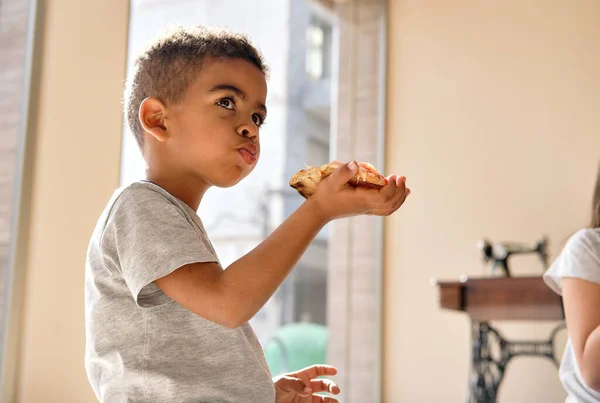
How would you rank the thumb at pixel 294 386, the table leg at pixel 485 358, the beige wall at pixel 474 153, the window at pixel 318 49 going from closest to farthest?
1. the thumb at pixel 294 386
2. the table leg at pixel 485 358
3. the beige wall at pixel 474 153
4. the window at pixel 318 49

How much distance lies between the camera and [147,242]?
2.84ft

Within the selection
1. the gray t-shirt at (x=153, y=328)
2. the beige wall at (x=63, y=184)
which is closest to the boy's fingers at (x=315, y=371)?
the gray t-shirt at (x=153, y=328)

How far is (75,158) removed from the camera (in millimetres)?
2162

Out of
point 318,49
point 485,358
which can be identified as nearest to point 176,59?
point 485,358

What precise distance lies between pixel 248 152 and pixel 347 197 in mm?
178

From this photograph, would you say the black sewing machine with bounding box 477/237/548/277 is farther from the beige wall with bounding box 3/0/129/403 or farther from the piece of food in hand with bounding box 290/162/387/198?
the piece of food in hand with bounding box 290/162/387/198

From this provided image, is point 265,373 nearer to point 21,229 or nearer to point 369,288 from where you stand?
point 21,229

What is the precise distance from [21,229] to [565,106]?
2822 millimetres

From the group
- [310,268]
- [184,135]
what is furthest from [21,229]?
[310,268]

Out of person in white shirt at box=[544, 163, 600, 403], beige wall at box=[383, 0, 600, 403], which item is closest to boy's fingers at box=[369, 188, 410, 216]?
person in white shirt at box=[544, 163, 600, 403]

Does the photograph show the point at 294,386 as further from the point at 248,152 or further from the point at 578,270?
the point at 578,270

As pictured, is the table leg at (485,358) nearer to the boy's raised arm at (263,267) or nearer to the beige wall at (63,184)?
the beige wall at (63,184)

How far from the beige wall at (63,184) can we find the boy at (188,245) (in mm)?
1136

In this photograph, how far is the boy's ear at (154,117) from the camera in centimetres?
101
